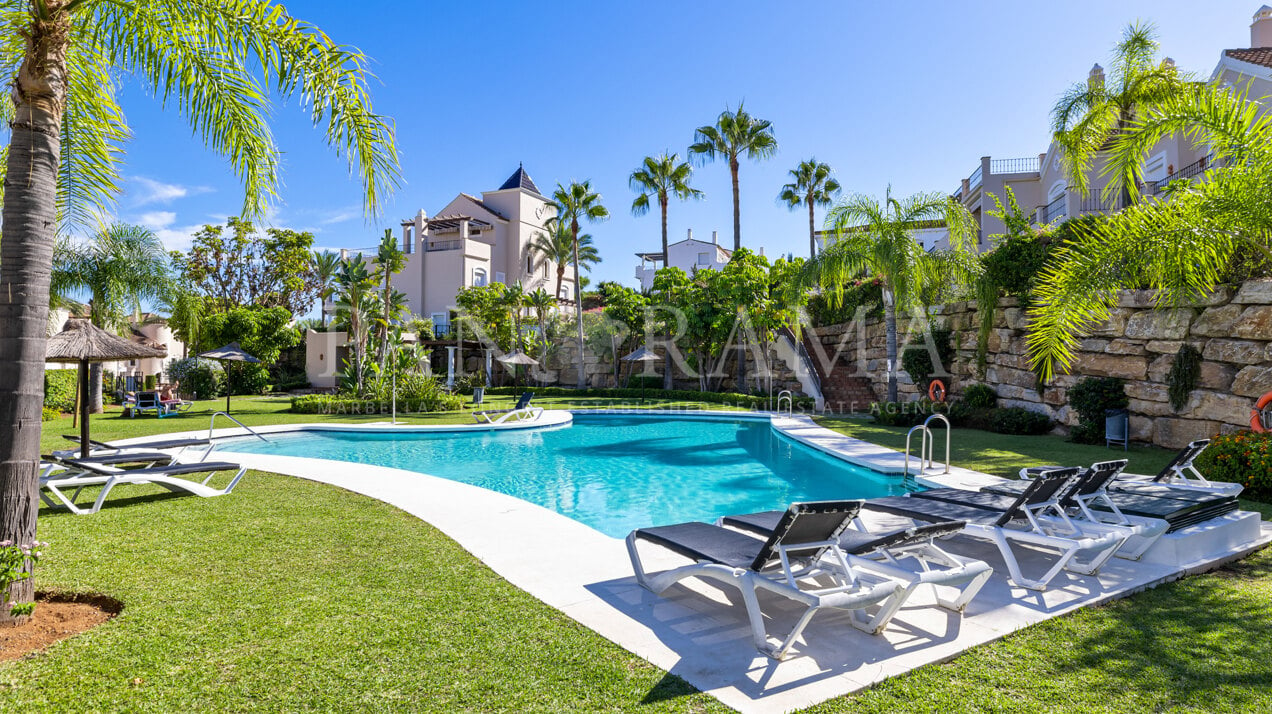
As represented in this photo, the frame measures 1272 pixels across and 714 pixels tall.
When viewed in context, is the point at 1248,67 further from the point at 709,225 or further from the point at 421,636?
the point at 709,225

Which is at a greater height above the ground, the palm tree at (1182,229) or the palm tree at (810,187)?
the palm tree at (810,187)

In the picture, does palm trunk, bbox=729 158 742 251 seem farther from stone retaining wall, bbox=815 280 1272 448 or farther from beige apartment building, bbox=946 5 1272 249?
stone retaining wall, bbox=815 280 1272 448

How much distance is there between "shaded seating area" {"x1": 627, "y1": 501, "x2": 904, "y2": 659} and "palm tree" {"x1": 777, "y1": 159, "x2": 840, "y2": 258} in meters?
36.1

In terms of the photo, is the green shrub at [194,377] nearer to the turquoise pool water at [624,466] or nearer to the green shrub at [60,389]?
the green shrub at [60,389]

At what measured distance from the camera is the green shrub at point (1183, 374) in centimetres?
1123

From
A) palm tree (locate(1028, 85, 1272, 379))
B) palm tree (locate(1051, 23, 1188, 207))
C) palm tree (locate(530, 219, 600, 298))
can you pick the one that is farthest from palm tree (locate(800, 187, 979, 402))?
palm tree (locate(530, 219, 600, 298))

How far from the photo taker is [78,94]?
5.05m

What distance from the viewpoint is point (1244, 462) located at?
7.86 m

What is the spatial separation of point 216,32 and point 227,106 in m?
0.76

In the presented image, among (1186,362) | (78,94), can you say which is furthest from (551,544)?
(1186,362)

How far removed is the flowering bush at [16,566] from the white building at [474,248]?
34.4 meters

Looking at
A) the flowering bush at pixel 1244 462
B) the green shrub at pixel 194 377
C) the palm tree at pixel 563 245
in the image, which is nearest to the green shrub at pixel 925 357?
the flowering bush at pixel 1244 462

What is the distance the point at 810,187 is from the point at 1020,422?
87.6 feet

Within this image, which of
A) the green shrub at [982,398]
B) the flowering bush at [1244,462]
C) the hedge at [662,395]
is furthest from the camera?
the hedge at [662,395]
